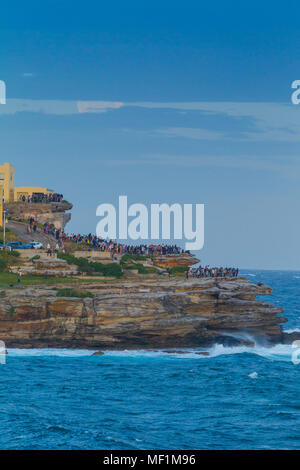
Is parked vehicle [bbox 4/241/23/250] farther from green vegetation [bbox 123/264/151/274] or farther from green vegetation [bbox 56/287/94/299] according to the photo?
green vegetation [bbox 56/287/94/299]

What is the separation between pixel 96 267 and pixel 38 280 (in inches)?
338

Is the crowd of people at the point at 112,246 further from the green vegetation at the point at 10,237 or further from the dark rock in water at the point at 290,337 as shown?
the dark rock in water at the point at 290,337

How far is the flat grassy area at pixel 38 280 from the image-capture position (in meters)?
67.2

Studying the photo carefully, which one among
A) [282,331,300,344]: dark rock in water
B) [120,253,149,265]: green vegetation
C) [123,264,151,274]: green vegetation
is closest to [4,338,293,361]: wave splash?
[282,331,300,344]: dark rock in water

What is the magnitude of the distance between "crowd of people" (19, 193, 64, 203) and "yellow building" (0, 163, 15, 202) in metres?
1.66

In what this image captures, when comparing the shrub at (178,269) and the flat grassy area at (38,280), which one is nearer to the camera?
the flat grassy area at (38,280)

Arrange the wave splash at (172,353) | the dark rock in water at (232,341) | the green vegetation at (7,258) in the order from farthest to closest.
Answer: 1. the green vegetation at (7,258)
2. the dark rock in water at (232,341)
3. the wave splash at (172,353)

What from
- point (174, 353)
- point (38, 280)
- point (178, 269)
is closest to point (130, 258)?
point (178, 269)

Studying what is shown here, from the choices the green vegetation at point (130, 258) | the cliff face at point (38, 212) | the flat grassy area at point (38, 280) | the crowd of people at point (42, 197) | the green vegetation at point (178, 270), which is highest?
the crowd of people at point (42, 197)

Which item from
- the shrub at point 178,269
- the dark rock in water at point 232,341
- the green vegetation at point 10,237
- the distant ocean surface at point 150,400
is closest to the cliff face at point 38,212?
the green vegetation at point 10,237

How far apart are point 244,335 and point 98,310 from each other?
14.9 metres

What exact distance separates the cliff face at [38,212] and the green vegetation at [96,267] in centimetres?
2254

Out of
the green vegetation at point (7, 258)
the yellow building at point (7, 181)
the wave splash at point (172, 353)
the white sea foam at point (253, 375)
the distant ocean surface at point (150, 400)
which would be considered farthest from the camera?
the yellow building at point (7, 181)

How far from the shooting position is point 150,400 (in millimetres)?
47406
